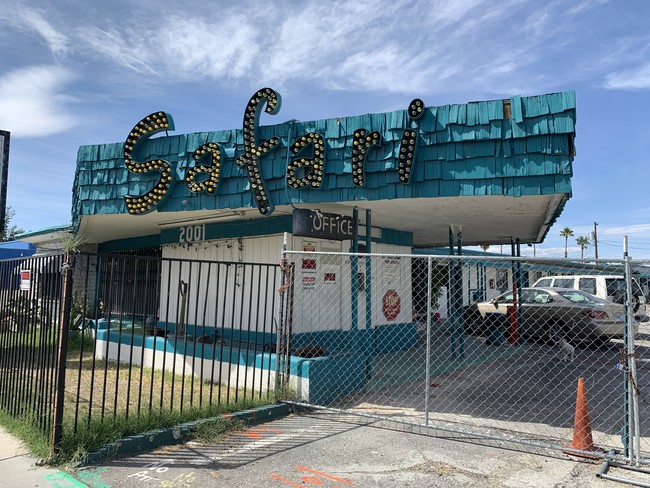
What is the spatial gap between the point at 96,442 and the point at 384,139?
513cm

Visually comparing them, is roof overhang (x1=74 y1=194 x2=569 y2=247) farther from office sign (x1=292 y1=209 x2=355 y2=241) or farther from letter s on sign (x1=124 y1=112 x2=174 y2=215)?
letter s on sign (x1=124 y1=112 x2=174 y2=215)

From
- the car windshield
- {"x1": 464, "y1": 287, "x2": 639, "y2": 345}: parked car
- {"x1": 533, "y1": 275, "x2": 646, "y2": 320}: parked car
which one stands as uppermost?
{"x1": 533, "y1": 275, "x2": 646, "y2": 320}: parked car

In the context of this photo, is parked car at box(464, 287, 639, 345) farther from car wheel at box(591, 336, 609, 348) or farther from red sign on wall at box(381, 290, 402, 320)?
red sign on wall at box(381, 290, 402, 320)

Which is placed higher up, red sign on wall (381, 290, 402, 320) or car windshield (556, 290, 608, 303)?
car windshield (556, 290, 608, 303)

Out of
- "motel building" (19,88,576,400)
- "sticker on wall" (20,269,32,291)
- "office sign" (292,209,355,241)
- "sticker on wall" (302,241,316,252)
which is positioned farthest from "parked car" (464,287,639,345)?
"sticker on wall" (20,269,32,291)

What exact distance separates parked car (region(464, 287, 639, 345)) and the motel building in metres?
2.81

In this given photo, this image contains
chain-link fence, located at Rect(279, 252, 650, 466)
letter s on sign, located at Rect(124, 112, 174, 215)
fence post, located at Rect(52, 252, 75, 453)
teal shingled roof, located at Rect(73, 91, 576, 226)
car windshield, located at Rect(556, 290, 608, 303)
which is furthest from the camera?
car windshield, located at Rect(556, 290, 608, 303)

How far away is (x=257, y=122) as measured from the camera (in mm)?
7797

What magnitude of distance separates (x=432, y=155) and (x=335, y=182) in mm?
1475

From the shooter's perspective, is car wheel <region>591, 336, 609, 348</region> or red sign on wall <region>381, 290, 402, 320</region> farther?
car wheel <region>591, 336, 609, 348</region>

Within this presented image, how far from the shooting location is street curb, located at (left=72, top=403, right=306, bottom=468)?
15.5 feet

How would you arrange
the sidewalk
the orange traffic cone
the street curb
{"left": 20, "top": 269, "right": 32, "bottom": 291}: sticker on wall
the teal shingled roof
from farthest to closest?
1. the teal shingled roof
2. {"left": 20, "top": 269, "right": 32, "bottom": 291}: sticker on wall
3. the orange traffic cone
4. the street curb
5. the sidewalk

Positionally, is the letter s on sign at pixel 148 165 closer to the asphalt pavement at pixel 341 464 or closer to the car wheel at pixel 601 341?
the asphalt pavement at pixel 341 464

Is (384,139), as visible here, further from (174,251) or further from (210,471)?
(174,251)
